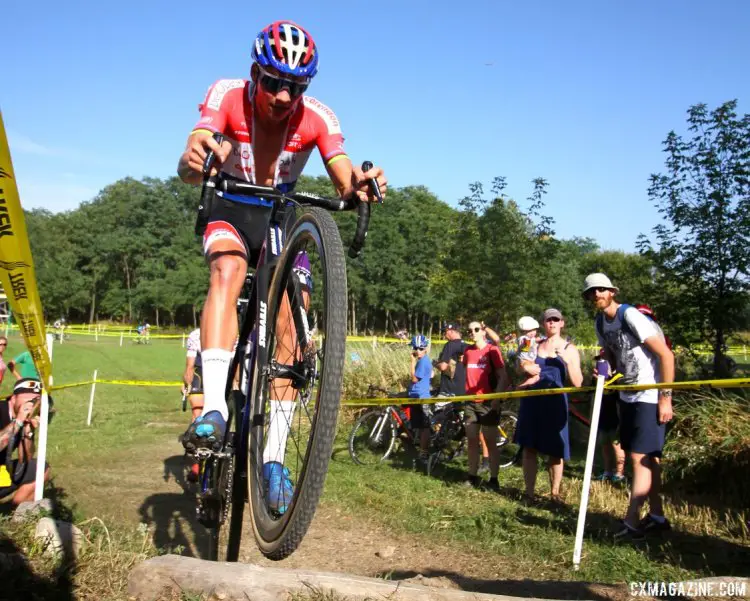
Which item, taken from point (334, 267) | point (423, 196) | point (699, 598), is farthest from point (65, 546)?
point (423, 196)

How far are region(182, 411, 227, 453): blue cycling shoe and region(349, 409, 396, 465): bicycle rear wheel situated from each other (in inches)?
307

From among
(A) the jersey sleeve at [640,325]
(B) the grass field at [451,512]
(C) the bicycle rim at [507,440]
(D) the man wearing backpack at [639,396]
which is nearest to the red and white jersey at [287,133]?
(B) the grass field at [451,512]

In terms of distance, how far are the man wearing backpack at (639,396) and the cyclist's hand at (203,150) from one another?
13.9ft

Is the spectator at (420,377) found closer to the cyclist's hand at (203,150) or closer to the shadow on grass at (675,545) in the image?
the shadow on grass at (675,545)

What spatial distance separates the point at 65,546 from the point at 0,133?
99.9 inches

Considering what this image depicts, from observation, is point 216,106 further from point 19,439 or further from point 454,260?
point 454,260

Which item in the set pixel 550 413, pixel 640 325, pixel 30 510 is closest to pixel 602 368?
pixel 640 325

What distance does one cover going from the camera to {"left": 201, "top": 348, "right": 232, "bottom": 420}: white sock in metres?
3.29

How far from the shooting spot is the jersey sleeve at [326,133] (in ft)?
12.4

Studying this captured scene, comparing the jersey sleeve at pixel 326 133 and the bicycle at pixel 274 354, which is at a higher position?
the jersey sleeve at pixel 326 133

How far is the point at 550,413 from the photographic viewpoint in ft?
25.7

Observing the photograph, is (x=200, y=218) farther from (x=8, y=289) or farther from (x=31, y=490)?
(x=31, y=490)

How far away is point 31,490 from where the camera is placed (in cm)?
654

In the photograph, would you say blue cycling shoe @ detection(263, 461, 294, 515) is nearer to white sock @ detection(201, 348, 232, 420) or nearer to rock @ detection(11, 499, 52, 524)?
white sock @ detection(201, 348, 232, 420)
